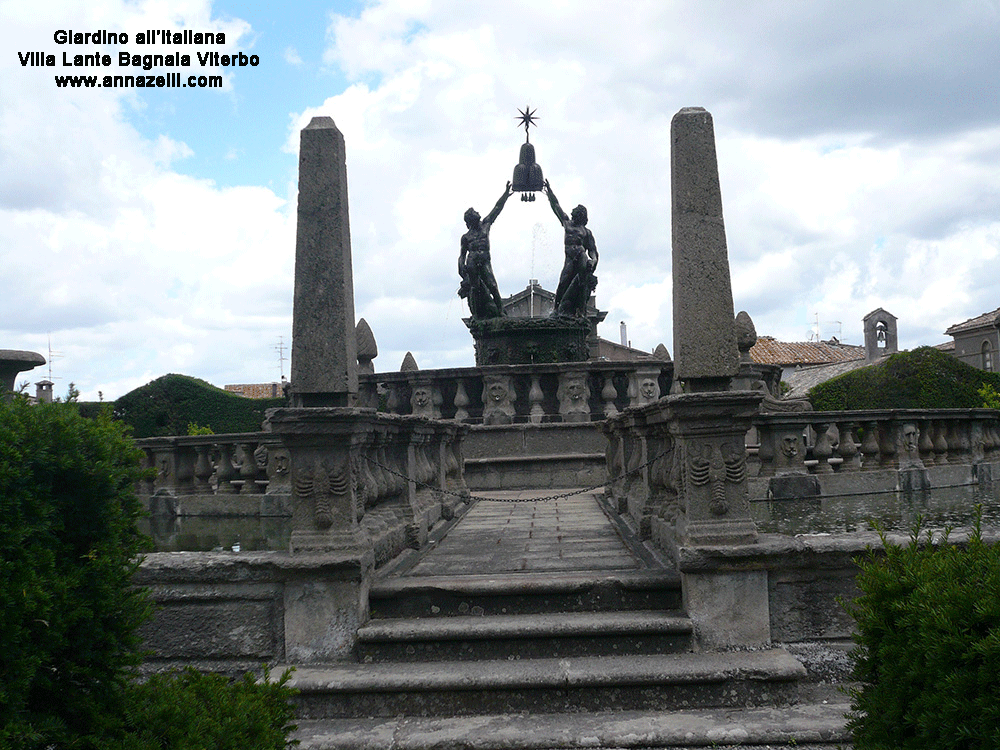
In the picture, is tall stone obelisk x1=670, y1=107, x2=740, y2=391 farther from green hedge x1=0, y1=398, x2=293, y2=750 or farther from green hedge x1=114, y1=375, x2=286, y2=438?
green hedge x1=114, y1=375, x2=286, y2=438

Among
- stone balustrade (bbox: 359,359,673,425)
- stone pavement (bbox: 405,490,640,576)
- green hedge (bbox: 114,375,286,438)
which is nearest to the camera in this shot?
stone pavement (bbox: 405,490,640,576)

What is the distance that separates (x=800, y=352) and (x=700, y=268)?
176 ft

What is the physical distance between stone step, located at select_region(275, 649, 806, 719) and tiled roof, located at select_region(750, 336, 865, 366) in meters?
47.5

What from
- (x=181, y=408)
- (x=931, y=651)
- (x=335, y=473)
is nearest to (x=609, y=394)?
(x=335, y=473)

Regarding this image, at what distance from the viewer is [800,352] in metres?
54.8

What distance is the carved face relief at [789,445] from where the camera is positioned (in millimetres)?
9742

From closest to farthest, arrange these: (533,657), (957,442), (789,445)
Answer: (533,657) → (789,445) → (957,442)

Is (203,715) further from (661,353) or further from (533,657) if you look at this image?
(661,353)

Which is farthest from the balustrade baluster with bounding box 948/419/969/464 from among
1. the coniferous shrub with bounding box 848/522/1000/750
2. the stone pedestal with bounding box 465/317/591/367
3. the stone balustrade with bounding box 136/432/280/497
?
the coniferous shrub with bounding box 848/522/1000/750

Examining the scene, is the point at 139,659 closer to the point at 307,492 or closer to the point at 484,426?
the point at 307,492

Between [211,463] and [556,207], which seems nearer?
[211,463]

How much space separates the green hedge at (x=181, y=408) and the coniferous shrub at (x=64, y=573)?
58.8 feet

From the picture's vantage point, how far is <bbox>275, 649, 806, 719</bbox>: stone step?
13.6 feet

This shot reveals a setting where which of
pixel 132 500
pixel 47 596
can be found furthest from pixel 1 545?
pixel 132 500
